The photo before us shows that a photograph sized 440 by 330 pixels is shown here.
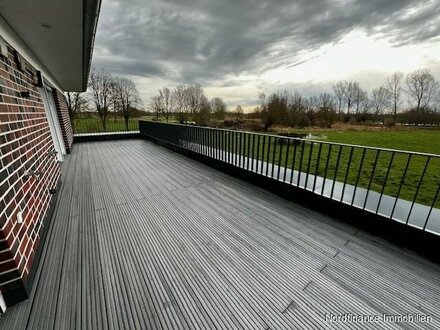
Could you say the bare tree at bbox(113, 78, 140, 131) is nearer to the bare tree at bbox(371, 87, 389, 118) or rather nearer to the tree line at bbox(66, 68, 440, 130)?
the tree line at bbox(66, 68, 440, 130)

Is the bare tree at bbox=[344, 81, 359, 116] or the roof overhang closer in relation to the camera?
the roof overhang

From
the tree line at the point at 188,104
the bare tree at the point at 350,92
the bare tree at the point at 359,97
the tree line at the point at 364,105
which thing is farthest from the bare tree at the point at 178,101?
the bare tree at the point at 359,97

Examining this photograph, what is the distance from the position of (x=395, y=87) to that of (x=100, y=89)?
33.7 meters

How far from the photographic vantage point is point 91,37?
2.55 m

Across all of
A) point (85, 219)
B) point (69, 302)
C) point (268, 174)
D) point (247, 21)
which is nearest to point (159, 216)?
point (85, 219)

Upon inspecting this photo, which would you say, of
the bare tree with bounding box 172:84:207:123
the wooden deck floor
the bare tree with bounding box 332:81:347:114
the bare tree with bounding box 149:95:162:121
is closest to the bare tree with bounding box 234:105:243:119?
the bare tree with bounding box 172:84:207:123

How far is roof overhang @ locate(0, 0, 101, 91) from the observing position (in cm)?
170

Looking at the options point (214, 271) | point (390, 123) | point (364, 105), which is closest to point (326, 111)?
point (390, 123)

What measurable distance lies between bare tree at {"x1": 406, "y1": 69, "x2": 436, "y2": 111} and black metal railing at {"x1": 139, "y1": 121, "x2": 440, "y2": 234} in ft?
79.1

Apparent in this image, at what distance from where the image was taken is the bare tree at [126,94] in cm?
1831

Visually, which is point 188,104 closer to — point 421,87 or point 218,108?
point 218,108

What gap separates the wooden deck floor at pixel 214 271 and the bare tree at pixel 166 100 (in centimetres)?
2337

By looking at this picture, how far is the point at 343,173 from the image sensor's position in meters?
4.74

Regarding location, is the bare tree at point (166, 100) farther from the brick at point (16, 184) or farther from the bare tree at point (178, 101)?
the brick at point (16, 184)
